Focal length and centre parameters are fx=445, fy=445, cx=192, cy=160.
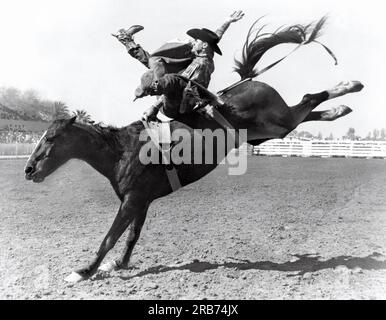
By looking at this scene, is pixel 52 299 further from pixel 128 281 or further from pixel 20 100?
pixel 20 100

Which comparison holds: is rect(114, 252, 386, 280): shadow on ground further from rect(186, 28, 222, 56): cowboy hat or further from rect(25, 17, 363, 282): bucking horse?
rect(186, 28, 222, 56): cowboy hat

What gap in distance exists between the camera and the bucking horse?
15.3ft

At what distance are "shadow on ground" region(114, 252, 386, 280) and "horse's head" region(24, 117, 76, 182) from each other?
1437 mm

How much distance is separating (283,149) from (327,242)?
82.9 feet

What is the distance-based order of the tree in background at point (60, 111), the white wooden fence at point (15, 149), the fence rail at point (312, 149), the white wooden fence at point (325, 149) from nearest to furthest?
the tree in background at point (60, 111)
the white wooden fence at point (15, 149)
the fence rail at point (312, 149)
the white wooden fence at point (325, 149)

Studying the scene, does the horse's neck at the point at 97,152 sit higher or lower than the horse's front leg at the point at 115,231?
higher

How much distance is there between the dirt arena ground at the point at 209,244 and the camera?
428 centimetres

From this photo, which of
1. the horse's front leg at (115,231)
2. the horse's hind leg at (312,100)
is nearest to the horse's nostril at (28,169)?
the horse's front leg at (115,231)

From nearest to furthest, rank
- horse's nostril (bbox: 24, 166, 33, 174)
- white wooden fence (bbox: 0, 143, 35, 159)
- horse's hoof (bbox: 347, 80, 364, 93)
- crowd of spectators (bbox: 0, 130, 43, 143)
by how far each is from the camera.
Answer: horse's nostril (bbox: 24, 166, 33, 174), horse's hoof (bbox: 347, 80, 364, 93), white wooden fence (bbox: 0, 143, 35, 159), crowd of spectators (bbox: 0, 130, 43, 143)

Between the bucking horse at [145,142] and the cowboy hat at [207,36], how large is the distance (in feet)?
1.68

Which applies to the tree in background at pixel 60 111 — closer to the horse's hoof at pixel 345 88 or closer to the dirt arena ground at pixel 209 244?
the dirt arena ground at pixel 209 244

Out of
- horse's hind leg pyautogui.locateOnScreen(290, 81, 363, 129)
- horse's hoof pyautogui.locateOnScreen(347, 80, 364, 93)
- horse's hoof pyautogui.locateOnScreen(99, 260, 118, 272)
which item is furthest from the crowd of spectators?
horse's hoof pyautogui.locateOnScreen(347, 80, 364, 93)
